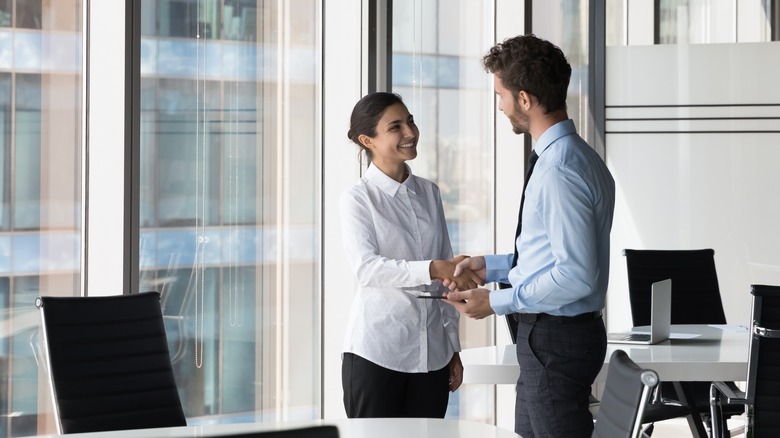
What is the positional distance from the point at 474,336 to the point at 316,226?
1.69 meters

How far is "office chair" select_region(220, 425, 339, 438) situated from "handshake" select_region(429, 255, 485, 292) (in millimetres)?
1814

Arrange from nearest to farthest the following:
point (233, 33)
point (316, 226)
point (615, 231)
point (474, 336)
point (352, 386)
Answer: point (352, 386) → point (233, 33) → point (316, 226) → point (474, 336) → point (615, 231)

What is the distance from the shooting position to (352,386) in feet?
10.2

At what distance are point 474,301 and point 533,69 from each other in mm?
747

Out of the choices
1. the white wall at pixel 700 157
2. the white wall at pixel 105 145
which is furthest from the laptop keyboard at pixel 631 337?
the white wall at pixel 700 157

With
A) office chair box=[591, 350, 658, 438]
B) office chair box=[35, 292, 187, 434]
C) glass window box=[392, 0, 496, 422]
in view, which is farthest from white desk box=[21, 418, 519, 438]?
glass window box=[392, 0, 496, 422]

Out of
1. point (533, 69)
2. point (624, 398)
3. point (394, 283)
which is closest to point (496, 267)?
point (394, 283)

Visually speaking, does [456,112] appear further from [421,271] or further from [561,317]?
[561,317]

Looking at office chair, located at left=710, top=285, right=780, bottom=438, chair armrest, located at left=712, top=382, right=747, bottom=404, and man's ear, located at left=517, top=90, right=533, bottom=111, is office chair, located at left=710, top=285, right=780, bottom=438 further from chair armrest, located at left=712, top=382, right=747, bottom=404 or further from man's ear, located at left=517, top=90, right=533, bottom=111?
man's ear, located at left=517, top=90, right=533, bottom=111

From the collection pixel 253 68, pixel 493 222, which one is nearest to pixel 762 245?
pixel 493 222

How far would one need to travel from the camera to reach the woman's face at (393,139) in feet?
10.7

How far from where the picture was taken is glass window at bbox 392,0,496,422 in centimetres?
600

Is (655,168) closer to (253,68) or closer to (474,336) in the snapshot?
(474,336)

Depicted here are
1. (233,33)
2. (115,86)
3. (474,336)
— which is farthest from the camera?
(474,336)
